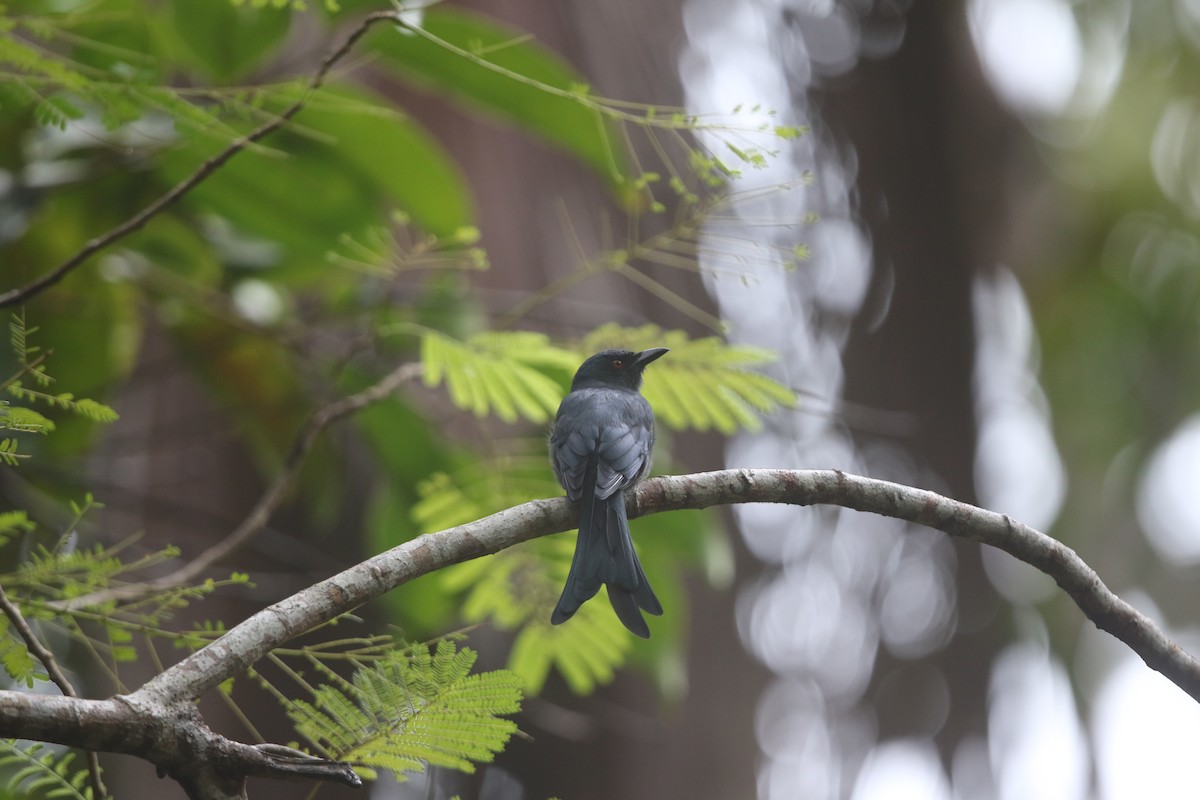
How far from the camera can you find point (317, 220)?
12.7 feet

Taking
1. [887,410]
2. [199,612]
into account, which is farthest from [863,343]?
[199,612]

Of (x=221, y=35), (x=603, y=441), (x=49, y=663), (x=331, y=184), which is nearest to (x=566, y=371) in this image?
(x=603, y=441)

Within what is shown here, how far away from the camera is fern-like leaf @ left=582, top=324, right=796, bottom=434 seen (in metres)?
2.83

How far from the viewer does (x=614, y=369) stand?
353cm

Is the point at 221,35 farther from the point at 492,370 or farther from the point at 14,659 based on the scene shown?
the point at 14,659

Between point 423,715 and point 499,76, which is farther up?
point 499,76

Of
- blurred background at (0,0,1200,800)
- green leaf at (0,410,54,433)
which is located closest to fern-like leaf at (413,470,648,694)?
blurred background at (0,0,1200,800)

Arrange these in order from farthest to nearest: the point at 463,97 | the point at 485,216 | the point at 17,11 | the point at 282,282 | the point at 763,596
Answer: the point at 763,596 < the point at 485,216 < the point at 282,282 < the point at 463,97 < the point at 17,11

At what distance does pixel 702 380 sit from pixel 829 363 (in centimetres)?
303

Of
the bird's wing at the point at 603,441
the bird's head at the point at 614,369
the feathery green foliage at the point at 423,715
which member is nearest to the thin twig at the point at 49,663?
the feathery green foliage at the point at 423,715

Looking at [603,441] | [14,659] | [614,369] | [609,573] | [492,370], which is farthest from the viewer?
[614,369]

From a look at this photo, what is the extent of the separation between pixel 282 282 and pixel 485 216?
1305mm

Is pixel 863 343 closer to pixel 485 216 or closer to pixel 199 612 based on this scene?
pixel 485 216

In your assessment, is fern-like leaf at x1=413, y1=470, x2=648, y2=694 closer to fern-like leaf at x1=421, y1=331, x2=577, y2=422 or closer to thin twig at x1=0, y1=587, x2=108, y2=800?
fern-like leaf at x1=421, y1=331, x2=577, y2=422
